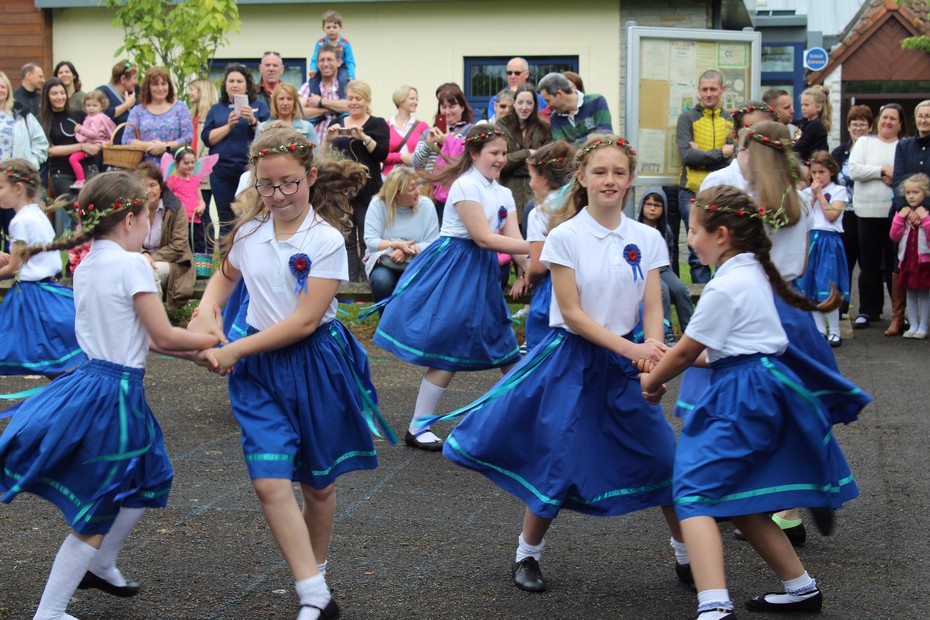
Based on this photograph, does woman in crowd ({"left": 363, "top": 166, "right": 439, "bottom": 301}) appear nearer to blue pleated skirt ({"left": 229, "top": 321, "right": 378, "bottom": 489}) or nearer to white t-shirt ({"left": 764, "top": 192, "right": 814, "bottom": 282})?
white t-shirt ({"left": 764, "top": 192, "right": 814, "bottom": 282})

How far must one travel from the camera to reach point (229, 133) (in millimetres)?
11266

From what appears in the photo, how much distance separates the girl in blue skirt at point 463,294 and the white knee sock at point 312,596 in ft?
8.60

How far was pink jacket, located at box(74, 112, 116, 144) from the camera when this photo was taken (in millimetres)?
12156

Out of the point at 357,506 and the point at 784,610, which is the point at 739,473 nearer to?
the point at 784,610

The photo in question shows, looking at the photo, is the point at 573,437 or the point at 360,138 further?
the point at 360,138

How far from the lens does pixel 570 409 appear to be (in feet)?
14.2

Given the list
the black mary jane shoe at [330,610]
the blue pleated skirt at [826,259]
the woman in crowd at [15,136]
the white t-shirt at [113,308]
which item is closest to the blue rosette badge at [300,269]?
the white t-shirt at [113,308]

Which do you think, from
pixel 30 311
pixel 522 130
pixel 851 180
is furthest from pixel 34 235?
pixel 851 180

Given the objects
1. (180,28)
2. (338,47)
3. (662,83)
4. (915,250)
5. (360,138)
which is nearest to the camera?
(915,250)

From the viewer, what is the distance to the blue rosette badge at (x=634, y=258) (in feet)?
14.7

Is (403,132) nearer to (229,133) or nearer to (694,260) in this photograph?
(229,133)

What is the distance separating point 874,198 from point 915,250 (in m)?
0.83

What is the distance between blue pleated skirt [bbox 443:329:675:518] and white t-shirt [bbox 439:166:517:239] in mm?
2276

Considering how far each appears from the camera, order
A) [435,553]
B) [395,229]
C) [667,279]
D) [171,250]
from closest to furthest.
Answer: [435,553] → [395,229] → [667,279] → [171,250]
